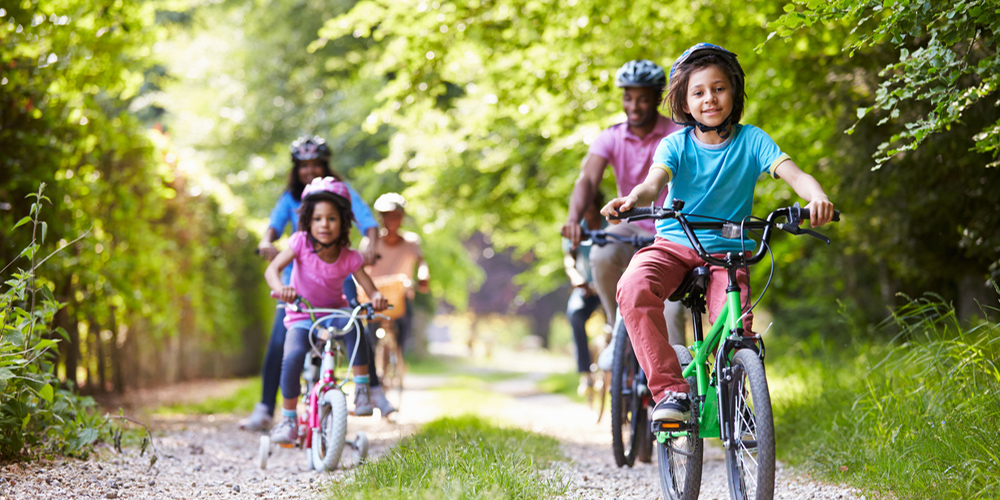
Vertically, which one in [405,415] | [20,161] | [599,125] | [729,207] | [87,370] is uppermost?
[599,125]

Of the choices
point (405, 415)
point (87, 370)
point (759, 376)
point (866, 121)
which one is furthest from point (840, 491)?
point (87, 370)

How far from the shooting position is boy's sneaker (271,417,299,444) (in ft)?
15.3

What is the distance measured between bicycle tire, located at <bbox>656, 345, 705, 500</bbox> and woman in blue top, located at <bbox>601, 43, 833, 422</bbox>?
0.52ft

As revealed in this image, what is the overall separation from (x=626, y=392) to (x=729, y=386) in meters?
1.61

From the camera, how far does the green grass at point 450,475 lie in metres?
3.13

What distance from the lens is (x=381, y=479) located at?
3.44 metres

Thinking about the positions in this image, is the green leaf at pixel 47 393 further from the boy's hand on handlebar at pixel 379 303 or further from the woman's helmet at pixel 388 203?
the woman's helmet at pixel 388 203

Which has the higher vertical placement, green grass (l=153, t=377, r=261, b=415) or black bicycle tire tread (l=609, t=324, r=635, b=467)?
black bicycle tire tread (l=609, t=324, r=635, b=467)

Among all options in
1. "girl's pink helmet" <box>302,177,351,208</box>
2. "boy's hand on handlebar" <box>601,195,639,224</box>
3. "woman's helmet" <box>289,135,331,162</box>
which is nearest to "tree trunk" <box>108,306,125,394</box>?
"woman's helmet" <box>289,135,331,162</box>

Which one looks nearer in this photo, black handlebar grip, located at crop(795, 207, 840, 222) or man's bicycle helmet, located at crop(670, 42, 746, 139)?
black handlebar grip, located at crop(795, 207, 840, 222)

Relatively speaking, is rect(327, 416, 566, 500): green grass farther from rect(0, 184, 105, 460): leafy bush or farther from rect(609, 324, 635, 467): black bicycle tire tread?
rect(0, 184, 105, 460): leafy bush

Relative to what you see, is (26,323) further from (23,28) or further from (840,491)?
(840,491)

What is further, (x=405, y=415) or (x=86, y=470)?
(x=405, y=415)

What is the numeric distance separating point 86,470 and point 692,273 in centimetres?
294
